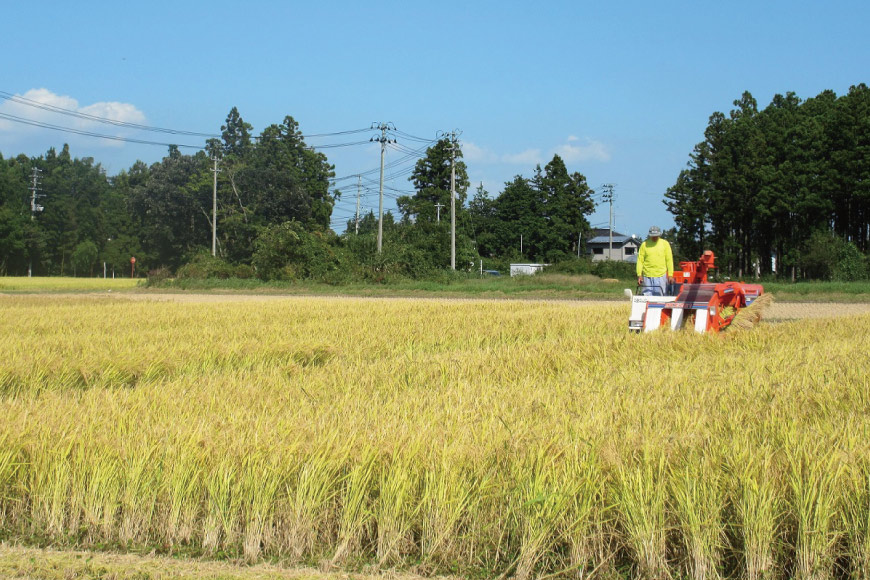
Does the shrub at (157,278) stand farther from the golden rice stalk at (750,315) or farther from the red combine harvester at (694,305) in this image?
the golden rice stalk at (750,315)

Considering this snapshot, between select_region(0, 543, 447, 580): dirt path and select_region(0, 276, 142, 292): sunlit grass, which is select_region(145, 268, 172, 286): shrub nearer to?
select_region(0, 276, 142, 292): sunlit grass

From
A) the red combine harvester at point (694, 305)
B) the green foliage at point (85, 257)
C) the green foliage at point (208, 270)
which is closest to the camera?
the red combine harvester at point (694, 305)

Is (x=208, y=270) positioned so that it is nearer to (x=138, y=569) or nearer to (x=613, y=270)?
(x=613, y=270)

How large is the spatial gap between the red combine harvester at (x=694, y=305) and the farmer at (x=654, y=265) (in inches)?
9.9

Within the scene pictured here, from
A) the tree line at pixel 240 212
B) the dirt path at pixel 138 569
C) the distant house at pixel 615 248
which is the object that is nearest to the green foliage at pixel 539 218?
the tree line at pixel 240 212

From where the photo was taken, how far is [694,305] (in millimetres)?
9078

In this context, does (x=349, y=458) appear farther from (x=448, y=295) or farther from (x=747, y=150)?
(x=747, y=150)

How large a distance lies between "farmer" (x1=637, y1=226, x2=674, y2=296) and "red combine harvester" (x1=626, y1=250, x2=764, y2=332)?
25 centimetres

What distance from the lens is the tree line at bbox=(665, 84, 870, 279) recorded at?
42.6 m

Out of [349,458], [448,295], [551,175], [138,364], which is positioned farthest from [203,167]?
[349,458]

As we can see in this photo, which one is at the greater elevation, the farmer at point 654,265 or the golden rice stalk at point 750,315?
the farmer at point 654,265

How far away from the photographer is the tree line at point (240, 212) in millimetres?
64375

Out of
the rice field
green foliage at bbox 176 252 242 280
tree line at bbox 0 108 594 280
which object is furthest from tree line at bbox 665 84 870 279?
the rice field

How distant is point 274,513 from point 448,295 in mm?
28169
